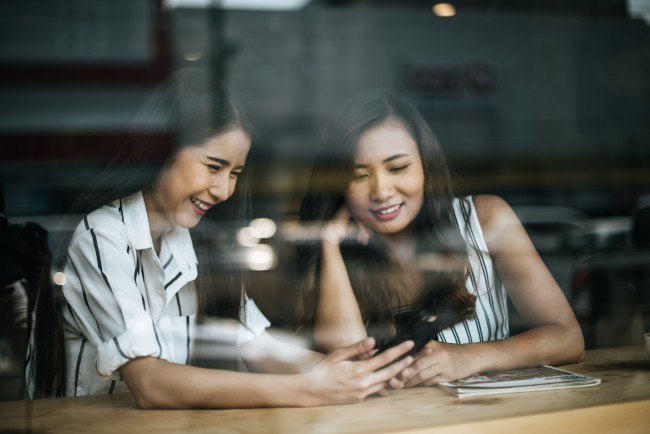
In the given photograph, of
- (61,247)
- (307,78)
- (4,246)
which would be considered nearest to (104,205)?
(61,247)

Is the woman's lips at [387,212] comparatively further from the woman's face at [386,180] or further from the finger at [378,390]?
the finger at [378,390]

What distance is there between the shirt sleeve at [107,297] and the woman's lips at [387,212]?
725 mm

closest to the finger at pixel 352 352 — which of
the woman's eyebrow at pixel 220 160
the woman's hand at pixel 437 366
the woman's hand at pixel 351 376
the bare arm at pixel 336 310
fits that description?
the woman's hand at pixel 351 376

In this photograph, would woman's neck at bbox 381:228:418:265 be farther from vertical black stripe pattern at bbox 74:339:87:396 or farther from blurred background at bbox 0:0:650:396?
vertical black stripe pattern at bbox 74:339:87:396

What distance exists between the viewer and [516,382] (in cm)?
153

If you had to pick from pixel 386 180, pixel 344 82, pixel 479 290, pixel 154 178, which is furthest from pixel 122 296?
pixel 344 82

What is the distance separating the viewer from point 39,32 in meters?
1.86

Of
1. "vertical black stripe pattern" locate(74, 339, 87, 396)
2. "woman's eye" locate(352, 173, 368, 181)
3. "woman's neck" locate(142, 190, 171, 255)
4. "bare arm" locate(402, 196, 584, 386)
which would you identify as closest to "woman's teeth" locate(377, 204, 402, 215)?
"woman's eye" locate(352, 173, 368, 181)

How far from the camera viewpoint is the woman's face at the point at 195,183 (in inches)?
69.8

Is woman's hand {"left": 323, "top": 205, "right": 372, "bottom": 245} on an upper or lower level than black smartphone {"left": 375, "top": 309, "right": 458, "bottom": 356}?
upper

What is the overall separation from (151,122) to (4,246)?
1.56 feet

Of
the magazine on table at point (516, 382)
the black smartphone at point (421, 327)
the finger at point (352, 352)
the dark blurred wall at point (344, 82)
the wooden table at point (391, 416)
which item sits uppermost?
the dark blurred wall at point (344, 82)

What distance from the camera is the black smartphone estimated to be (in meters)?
1.62

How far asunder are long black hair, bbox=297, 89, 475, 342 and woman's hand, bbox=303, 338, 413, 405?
0.46m
